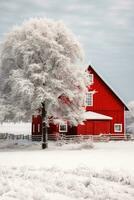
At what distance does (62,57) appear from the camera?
45.3 metres

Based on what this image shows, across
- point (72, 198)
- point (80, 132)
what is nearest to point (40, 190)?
point (72, 198)

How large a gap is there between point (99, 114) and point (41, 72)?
18.8 metres

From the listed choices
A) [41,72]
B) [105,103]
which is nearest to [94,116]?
[105,103]

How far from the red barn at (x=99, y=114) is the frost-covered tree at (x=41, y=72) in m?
11.7

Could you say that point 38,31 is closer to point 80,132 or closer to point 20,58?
point 20,58

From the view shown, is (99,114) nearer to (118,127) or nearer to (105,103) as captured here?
(105,103)

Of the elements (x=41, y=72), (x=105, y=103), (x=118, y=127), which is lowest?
(x=118, y=127)

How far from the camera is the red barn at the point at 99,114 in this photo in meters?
60.2

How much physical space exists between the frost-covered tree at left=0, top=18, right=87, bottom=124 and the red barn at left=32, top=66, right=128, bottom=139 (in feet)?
38.5

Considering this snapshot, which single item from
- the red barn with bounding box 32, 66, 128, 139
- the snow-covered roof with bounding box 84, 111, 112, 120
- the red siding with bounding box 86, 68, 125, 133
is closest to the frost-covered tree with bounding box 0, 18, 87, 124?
the red barn with bounding box 32, 66, 128, 139

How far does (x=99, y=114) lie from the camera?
61.9 meters

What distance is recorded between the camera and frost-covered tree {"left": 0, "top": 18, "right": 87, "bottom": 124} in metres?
44.2

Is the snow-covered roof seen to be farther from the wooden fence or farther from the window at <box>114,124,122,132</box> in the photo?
the wooden fence

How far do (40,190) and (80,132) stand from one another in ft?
137
